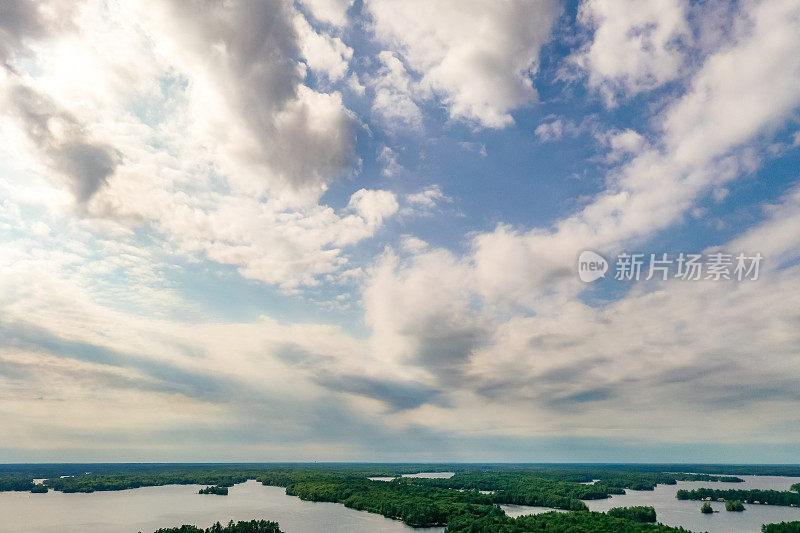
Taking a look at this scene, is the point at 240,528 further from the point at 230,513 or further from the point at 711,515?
the point at 711,515

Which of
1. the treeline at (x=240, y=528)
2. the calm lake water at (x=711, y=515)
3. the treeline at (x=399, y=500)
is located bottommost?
the calm lake water at (x=711, y=515)

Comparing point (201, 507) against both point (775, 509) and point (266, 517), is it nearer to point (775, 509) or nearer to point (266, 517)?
point (266, 517)

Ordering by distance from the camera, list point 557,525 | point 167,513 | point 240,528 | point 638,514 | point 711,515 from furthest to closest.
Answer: point 711,515 < point 167,513 < point 638,514 < point 557,525 < point 240,528

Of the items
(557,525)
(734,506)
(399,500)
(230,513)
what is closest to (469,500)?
(399,500)

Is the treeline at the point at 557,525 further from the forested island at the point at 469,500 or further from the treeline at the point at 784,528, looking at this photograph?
the treeline at the point at 784,528

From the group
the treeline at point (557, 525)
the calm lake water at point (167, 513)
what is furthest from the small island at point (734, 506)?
the calm lake water at point (167, 513)

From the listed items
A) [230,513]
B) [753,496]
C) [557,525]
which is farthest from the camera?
[753,496]
